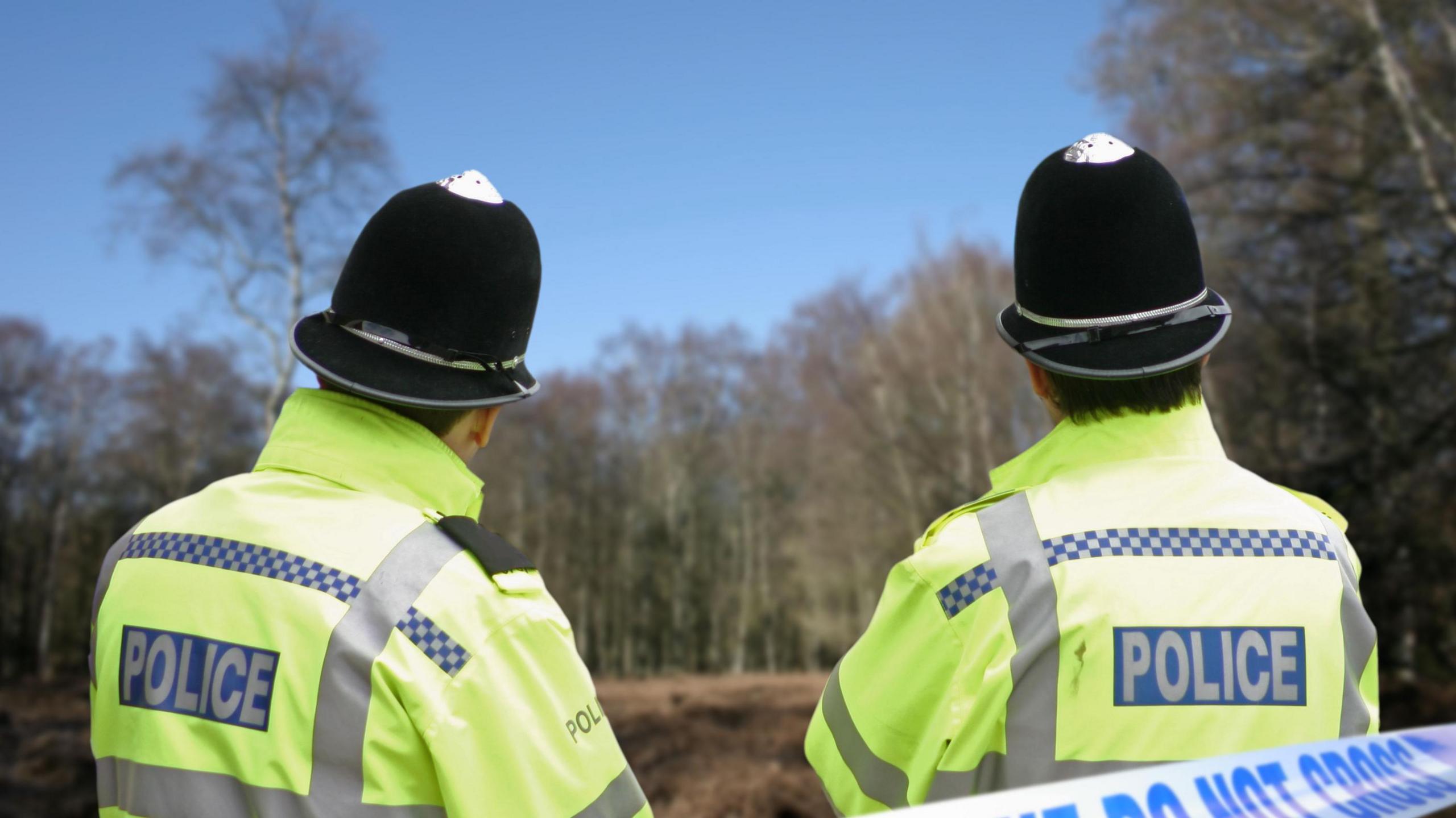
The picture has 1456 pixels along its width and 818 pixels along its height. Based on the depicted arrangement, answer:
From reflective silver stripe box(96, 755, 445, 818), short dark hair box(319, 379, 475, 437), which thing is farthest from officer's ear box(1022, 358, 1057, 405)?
reflective silver stripe box(96, 755, 445, 818)

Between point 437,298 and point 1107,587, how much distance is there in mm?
1298

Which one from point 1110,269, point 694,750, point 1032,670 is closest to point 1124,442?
point 1110,269

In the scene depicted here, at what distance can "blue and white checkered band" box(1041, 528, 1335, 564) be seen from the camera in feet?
5.99

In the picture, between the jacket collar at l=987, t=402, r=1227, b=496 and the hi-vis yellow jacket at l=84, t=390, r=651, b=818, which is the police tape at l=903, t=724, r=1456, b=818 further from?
the hi-vis yellow jacket at l=84, t=390, r=651, b=818

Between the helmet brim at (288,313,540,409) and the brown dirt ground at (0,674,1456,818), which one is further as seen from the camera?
the brown dirt ground at (0,674,1456,818)

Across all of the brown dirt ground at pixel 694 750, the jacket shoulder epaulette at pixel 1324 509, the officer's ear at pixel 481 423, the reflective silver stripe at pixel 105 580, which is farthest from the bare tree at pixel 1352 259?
the reflective silver stripe at pixel 105 580

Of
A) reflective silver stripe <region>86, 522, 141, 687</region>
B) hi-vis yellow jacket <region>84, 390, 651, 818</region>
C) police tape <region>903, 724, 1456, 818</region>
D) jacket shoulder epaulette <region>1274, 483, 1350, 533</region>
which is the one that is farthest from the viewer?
jacket shoulder epaulette <region>1274, 483, 1350, 533</region>

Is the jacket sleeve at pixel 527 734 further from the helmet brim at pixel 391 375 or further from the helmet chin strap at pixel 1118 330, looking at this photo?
the helmet chin strap at pixel 1118 330

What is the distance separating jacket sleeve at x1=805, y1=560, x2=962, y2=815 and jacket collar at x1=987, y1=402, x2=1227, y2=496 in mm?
264

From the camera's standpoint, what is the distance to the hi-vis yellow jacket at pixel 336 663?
164 centimetres

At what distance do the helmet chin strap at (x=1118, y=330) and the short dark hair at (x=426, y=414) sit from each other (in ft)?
3.49

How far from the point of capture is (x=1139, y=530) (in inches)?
72.7

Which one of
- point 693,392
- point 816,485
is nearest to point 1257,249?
point 816,485

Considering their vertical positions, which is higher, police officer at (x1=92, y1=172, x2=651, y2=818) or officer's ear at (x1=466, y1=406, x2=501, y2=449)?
officer's ear at (x1=466, y1=406, x2=501, y2=449)
